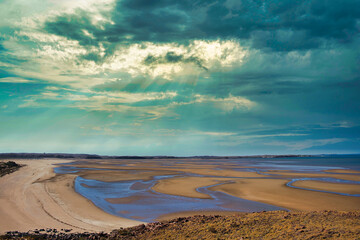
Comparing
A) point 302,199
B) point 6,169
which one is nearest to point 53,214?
point 302,199

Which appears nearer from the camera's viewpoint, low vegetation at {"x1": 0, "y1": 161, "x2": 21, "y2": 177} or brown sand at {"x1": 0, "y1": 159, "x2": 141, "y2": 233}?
brown sand at {"x1": 0, "y1": 159, "x2": 141, "y2": 233}

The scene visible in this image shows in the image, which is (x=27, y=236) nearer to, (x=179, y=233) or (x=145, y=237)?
(x=145, y=237)

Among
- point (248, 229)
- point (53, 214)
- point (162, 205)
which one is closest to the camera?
point (248, 229)

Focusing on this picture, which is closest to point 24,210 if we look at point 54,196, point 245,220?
point 54,196

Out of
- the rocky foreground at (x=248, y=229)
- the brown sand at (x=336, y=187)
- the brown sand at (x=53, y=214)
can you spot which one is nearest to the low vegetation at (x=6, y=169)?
the brown sand at (x=53, y=214)

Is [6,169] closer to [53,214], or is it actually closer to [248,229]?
[53,214]

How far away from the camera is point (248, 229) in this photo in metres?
11.2

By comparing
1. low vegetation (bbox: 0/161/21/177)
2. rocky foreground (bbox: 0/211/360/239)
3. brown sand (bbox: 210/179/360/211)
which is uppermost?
rocky foreground (bbox: 0/211/360/239)

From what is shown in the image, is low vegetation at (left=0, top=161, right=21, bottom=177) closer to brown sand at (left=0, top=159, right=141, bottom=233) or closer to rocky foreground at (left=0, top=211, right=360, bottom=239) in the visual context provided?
brown sand at (left=0, top=159, right=141, bottom=233)

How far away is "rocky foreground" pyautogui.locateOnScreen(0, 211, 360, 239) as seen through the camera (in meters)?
10.0

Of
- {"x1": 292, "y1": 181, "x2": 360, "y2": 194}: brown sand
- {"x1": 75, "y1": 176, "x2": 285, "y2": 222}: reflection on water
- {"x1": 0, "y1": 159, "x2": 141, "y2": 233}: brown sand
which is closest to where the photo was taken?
{"x1": 0, "y1": 159, "x2": 141, "y2": 233}: brown sand

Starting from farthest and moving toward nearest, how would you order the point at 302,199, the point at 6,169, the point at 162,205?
1. the point at 6,169
2. the point at 302,199
3. the point at 162,205

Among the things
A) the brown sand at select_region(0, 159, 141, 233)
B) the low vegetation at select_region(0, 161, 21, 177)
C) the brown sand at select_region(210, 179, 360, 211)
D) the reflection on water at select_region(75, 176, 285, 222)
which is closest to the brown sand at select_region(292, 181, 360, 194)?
the brown sand at select_region(210, 179, 360, 211)

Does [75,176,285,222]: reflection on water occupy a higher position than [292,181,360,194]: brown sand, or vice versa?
[292,181,360,194]: brown sand
